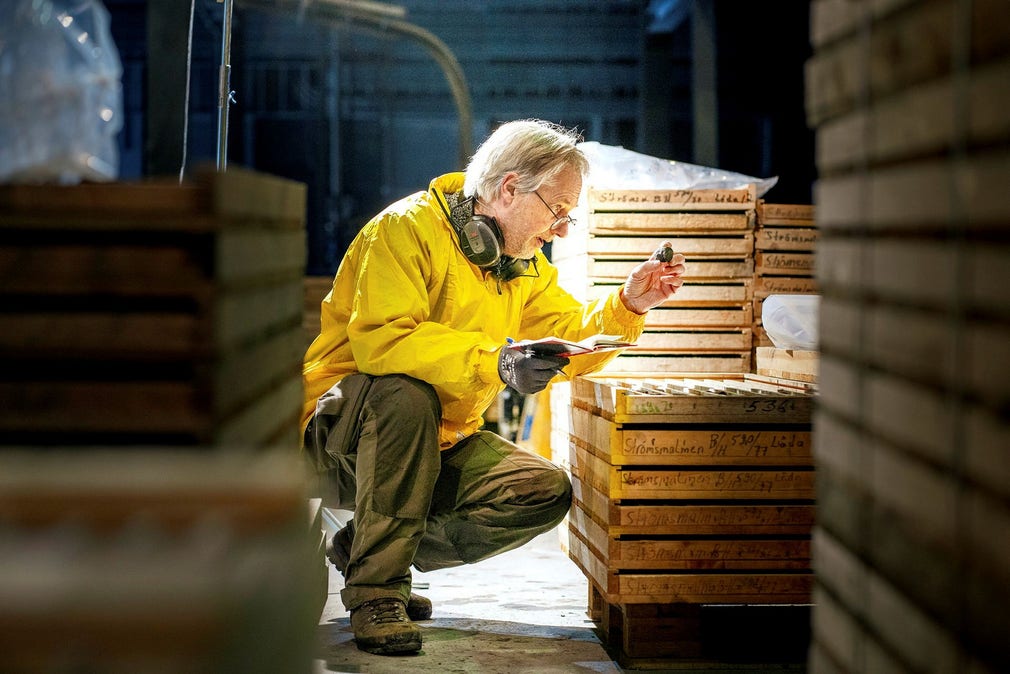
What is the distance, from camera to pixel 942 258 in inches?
63.0

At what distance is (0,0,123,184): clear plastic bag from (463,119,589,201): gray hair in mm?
1940

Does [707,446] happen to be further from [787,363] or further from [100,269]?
[100,269]

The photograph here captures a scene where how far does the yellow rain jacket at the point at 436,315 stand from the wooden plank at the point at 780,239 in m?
1.13

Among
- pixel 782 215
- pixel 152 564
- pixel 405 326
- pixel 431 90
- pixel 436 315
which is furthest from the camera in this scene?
pixel 431 90

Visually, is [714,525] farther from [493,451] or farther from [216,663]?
[216,663]

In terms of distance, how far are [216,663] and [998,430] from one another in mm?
1058

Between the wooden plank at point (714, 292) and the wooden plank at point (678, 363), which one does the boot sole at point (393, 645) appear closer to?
the wooden plank at point (678, 363)

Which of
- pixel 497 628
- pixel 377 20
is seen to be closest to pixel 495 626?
pixel 497 628

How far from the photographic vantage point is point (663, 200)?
17.2 feet

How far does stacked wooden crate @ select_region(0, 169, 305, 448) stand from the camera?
1788mm

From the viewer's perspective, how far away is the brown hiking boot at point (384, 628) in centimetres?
374

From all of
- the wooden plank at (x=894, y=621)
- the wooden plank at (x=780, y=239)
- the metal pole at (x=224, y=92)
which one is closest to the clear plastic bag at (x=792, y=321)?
the wooden plank at (x=780, y=239)

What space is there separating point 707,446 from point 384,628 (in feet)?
4.27

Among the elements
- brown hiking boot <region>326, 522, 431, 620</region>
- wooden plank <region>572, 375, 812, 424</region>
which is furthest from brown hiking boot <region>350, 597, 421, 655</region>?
wooden plank <region>572, 375, 812, 424</region>
